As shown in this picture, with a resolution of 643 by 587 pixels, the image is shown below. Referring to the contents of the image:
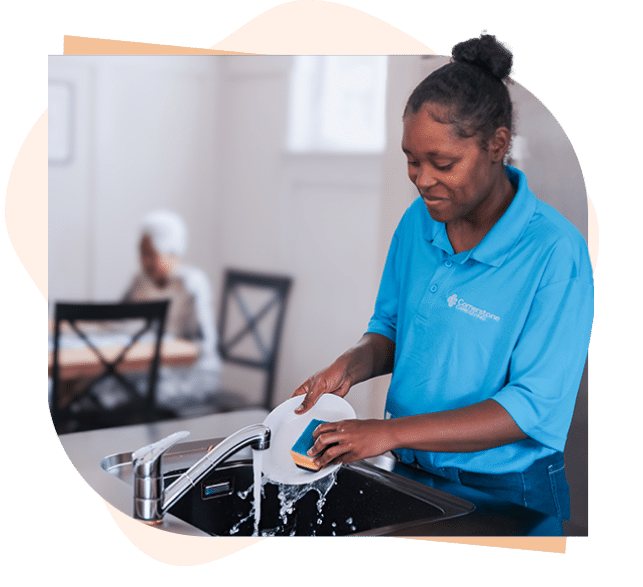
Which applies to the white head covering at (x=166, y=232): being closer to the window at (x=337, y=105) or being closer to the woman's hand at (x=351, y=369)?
the window at (x=337, y=105)

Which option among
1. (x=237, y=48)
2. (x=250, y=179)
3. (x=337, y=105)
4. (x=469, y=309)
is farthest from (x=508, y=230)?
(x=250, y=179)

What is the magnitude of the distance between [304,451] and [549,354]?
1.01 feet

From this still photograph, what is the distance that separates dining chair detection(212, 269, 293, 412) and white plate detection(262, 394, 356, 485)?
67 cm

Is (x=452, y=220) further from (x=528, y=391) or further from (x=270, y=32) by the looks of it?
(x=270, y=32)

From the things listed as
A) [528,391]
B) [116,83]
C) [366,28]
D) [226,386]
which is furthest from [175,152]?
[528,391]

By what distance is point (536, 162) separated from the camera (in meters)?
1.09

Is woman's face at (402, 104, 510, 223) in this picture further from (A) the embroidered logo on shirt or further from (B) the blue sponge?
(B) the blue sponge

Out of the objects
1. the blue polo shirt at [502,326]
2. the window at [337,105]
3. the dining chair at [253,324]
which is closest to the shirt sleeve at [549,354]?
the blue polo shirt at [502,326]

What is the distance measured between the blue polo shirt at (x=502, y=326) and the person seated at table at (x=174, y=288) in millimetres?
719

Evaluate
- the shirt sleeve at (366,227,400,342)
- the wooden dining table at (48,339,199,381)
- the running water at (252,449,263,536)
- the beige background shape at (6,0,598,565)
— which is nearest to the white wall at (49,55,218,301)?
the wooden dining table at (48,339,199,381)

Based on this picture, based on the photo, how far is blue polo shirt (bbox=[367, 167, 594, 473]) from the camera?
2.92ft

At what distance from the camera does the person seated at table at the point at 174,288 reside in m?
1.65

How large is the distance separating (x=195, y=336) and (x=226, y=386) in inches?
5.7

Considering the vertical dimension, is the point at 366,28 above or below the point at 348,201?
above
